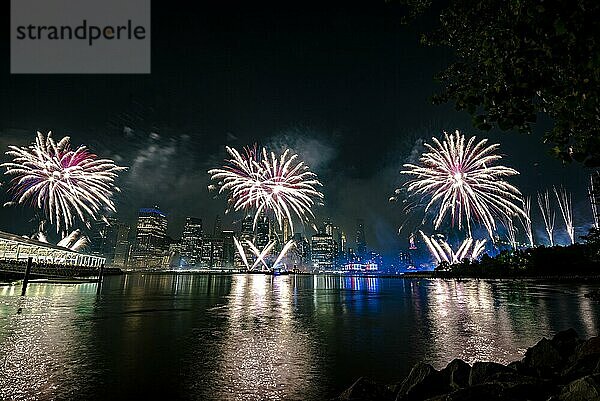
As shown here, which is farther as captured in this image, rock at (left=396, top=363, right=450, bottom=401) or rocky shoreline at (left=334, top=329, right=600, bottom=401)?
rock at (left=396, top=363, right=450, bottom=401)

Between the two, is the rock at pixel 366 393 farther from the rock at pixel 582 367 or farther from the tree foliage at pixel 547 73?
the tree foliage at pixel 547 73

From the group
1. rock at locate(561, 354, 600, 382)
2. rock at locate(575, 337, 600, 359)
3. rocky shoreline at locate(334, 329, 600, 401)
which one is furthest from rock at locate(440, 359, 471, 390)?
rock at locate(575, 337, 600, 359)

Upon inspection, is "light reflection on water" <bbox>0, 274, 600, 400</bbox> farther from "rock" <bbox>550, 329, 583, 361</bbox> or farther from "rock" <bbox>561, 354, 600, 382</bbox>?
"rock" <bbox>561, 354, 600, 382</bbox>

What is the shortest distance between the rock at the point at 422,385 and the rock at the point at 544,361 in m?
2.69

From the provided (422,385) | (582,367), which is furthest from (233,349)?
(582,367)

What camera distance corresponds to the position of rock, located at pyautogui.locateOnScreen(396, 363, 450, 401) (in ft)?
25.6

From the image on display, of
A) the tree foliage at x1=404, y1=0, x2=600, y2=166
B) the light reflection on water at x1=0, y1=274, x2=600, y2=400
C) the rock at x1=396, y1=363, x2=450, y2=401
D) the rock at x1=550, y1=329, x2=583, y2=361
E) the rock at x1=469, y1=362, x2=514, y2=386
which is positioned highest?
the tree foliage at x1=404, y1=0, x2=600, y2=166

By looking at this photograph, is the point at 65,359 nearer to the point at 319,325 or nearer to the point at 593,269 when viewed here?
the point at 319,325

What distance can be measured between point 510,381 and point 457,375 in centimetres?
167

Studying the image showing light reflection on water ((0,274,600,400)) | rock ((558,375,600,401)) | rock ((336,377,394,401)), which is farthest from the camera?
light reflection on water ((0,274,600,400))

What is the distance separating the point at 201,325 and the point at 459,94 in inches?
669

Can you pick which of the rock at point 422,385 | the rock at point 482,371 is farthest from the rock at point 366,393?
the rock at point 482,371

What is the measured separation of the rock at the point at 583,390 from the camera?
5496 millimetres

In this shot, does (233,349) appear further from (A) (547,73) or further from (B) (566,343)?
(A) (547,73)
